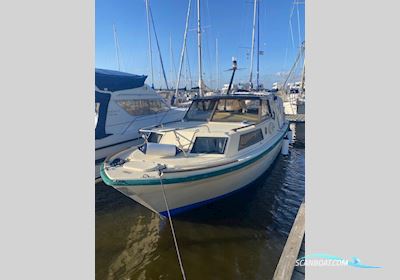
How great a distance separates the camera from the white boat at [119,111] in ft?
25.6

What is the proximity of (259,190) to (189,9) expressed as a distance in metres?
9.45

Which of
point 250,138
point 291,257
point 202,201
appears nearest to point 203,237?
point 202,201

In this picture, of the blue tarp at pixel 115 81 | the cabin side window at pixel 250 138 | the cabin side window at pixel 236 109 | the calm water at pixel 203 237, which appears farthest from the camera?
the blue tarp at pixel 115 81

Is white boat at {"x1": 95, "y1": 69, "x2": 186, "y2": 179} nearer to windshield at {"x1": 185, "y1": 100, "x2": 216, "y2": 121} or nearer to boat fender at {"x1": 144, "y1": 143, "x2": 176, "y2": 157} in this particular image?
windshield at {"x1": 185, "y1": 100, "x2": 216, "y2": 121}

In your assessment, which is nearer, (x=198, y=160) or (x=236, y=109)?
(x=198, y=160)

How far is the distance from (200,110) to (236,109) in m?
1.06

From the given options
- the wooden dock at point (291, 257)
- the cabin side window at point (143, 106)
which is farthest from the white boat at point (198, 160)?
the cabin side window at point (143, 106)

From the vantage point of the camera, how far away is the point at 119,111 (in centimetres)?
841

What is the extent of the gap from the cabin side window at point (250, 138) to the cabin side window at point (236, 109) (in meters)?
0.56

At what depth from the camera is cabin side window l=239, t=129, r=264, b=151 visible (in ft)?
18.5

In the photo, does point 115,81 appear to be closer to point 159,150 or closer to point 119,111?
point 119,111

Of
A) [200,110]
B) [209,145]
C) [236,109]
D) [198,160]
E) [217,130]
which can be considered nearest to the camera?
[198,160]
